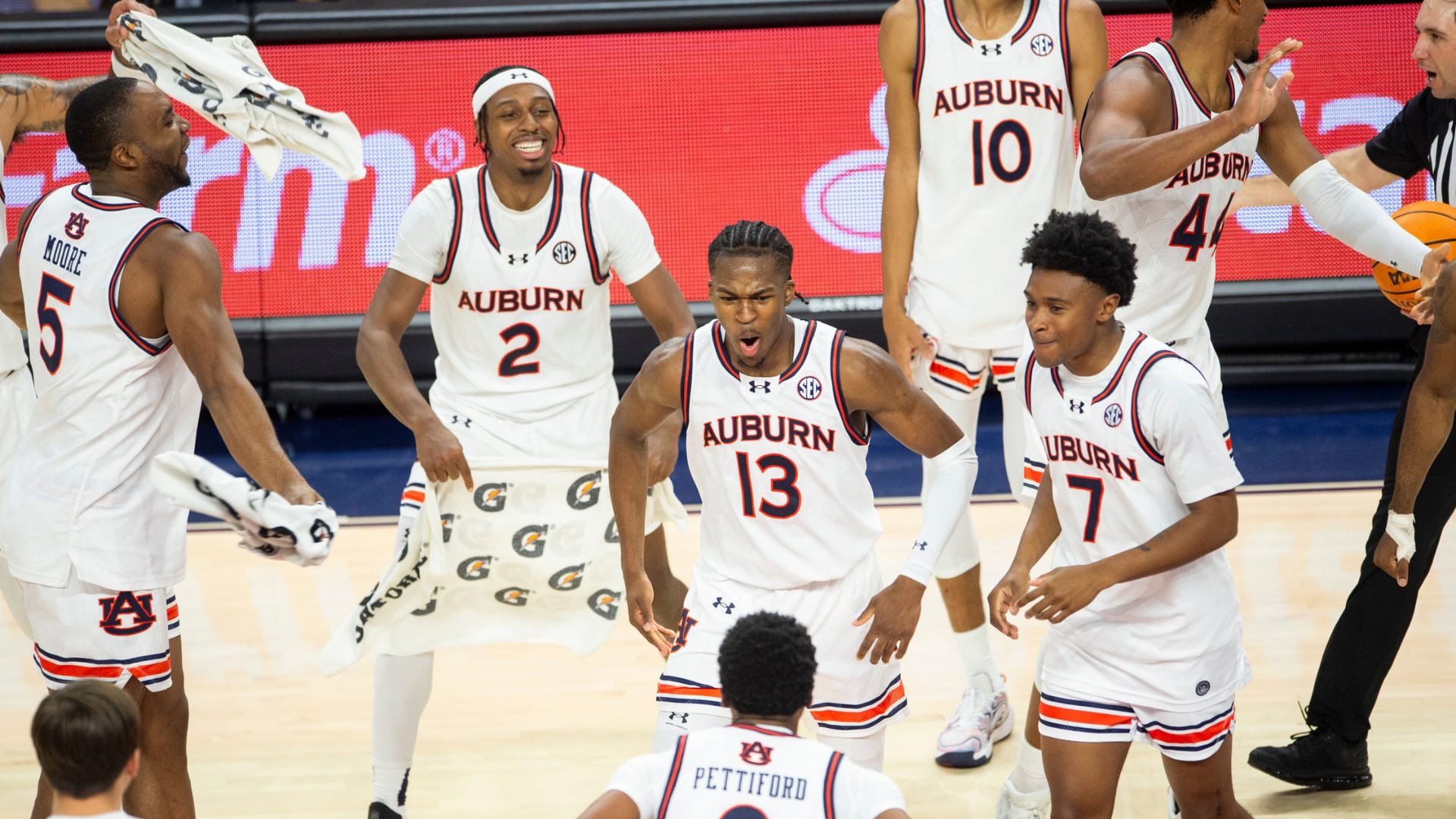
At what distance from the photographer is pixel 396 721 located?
4.50m

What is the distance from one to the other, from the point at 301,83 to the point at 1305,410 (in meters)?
5.49

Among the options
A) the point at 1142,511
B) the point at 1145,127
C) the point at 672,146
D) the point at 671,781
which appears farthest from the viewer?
the point at 672,146

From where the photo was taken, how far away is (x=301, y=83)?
827 centimetres

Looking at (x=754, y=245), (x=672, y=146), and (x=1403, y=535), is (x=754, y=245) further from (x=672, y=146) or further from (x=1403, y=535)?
(x=672, y=146)

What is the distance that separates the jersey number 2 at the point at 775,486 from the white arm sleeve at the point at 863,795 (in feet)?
3.51

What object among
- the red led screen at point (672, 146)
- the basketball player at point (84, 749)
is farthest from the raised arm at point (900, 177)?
the red led screen at point (672, 146)

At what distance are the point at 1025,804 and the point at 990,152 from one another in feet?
6.05

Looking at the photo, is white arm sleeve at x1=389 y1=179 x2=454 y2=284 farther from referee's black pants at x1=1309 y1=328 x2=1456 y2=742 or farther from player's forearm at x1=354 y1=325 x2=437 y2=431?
referee's black pants at x1=1309 y1=328 x2=1456 y2=742

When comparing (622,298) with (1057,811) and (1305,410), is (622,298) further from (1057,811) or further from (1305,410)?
(1057,811)

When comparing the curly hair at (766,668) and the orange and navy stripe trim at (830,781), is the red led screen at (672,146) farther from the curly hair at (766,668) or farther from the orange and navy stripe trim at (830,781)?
the orange and navy stripe trim at (830,781)

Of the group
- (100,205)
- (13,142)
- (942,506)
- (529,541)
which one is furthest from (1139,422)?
(13,142)

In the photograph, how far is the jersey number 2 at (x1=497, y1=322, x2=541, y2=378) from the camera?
4.72 metres

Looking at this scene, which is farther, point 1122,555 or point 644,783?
point 1122,555

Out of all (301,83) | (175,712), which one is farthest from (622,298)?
(175,712)
